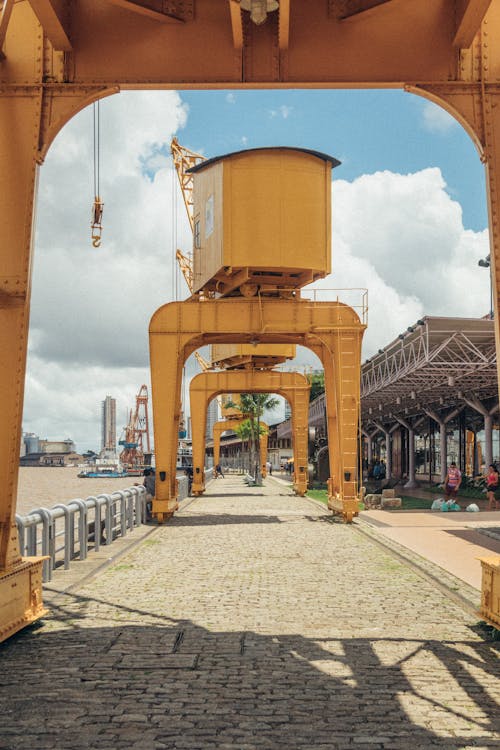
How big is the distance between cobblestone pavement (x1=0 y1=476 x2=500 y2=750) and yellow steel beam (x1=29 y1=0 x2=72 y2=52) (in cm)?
609

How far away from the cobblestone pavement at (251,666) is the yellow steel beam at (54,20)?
609cm

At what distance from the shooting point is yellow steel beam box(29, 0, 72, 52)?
7.61m

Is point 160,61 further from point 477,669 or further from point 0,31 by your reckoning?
point 477,669

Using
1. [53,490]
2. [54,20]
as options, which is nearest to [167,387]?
[54,20]

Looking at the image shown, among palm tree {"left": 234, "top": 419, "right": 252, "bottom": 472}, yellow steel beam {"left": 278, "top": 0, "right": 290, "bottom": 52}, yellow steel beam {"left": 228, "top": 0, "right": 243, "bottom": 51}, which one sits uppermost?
yellow steel beam {"left": 228, "top": 0, "right": 243, "bottom": 51}

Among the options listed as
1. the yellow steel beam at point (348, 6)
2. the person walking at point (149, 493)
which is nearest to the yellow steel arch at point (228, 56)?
the yellow steel beam at point (348, 6)

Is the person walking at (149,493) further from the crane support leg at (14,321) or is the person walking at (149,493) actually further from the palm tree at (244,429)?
the palm tree at (244,429)

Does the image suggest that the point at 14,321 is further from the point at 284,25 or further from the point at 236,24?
the point at 284,25

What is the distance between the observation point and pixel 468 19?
308 inches

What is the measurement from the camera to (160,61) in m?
8.30

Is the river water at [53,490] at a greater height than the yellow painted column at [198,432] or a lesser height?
lesser

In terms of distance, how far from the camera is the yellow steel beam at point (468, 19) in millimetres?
7699

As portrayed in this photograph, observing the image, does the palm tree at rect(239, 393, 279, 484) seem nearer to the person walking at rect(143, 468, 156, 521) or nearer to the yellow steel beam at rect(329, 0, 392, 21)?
the person walking at rect(143, 468, 156, 521)

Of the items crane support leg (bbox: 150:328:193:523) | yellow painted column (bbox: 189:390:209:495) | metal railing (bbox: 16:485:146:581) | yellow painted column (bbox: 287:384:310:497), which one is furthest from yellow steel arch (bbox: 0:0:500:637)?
yellow painted column (bbox: 189:390:209:495)
